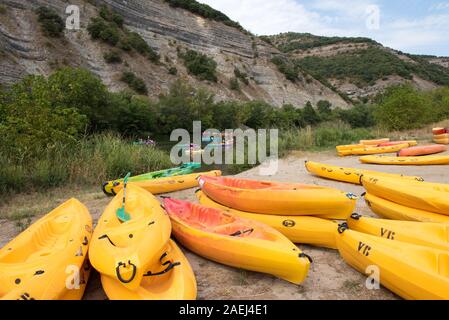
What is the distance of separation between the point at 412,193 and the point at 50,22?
27.9 m

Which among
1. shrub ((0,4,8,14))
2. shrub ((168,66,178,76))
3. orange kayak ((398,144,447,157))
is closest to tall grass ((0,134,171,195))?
orange kayak ((398,144,447,157))

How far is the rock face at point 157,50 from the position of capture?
23.5 metres

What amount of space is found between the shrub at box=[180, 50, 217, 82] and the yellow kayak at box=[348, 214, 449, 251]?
32.0m

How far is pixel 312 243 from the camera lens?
12.4 ft

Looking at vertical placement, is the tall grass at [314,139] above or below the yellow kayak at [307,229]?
above

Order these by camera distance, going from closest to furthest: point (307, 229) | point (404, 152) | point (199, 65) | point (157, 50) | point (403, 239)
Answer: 1. point (403, 239)
2. point (307, 229)
3. point (404, 152)
4. point (157, 50)
5. point (199, 65)

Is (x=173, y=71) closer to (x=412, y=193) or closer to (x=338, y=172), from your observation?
(x=338, y=172)

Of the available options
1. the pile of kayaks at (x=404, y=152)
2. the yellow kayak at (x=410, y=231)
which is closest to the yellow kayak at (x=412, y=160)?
the pile of kayaks at (x=404, y=152)

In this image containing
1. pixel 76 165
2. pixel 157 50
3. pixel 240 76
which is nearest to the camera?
pixel 76 165

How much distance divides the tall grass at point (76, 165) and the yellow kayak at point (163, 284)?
17.4 ft

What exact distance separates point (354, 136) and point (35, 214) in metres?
13.0

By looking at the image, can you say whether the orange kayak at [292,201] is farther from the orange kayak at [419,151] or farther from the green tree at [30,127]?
the orange kayak at [419,151]

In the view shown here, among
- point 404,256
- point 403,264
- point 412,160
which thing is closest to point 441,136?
point 412,160

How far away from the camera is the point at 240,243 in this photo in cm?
312
